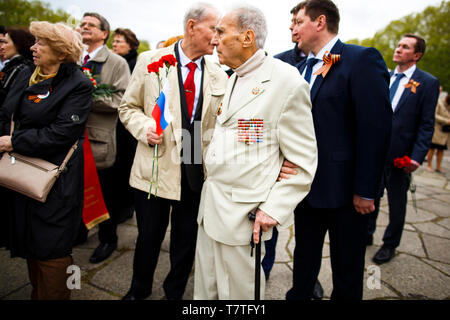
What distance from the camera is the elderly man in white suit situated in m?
1.56

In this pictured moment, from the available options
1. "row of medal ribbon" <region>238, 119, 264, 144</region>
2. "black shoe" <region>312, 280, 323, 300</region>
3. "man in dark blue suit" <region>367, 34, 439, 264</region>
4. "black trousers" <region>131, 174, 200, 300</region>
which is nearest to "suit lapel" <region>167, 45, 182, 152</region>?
"black trousers" <region>131, 174, 200, 300</region>

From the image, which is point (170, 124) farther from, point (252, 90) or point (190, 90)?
point (252, 90)

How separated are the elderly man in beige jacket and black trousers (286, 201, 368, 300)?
37.7 inches

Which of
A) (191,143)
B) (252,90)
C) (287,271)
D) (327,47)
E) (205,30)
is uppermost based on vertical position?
(205,30)

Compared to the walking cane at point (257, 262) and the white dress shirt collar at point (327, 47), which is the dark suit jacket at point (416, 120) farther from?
the walking cane at point (257, 262)

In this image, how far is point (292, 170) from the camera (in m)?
1.61

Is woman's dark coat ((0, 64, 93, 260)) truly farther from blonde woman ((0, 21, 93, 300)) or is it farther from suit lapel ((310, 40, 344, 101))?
suit lapel ((310, 40, 344, 101))

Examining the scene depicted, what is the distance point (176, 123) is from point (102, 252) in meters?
1.99

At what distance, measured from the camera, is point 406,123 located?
123 inches

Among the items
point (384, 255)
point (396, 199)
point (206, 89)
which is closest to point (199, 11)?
point (206, 89)

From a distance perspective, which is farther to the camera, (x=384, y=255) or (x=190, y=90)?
(x=384, y=255)
